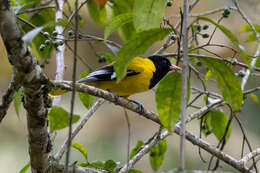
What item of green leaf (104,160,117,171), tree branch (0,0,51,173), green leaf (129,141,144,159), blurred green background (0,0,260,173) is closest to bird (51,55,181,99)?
green leaf (129,141,144,159)

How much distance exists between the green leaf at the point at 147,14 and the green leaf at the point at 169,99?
292mm

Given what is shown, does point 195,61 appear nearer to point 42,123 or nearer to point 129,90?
point 129,90

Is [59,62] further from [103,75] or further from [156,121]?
[156,121]

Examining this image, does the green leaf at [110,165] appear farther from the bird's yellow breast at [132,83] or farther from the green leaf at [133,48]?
the green leaf at [133,48]

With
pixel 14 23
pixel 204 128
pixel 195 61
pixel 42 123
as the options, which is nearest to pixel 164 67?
pixel 195 61

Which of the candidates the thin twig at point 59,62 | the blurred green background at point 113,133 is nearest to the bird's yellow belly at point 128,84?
the thin twig at point 59,62

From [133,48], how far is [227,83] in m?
0.50

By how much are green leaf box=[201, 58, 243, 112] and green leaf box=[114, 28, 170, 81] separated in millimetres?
319

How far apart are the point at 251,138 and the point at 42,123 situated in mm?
4751

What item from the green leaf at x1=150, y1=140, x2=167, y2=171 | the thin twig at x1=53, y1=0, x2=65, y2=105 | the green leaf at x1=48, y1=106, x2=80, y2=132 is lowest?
the green leaf at x1=150, y1=140, x2=167, y2=171

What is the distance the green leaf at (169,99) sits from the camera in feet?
5.49

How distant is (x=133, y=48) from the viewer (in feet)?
5.23

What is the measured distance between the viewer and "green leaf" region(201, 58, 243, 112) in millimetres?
1749

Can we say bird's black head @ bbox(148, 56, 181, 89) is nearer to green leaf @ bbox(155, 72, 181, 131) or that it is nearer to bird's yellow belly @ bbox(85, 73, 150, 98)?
bird's yellow belly @ bbox(85, 73, 150, 98)
